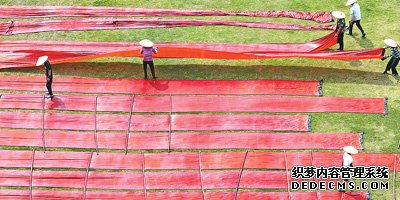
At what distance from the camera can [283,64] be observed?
685 inches

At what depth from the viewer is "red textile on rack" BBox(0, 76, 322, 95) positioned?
1634cm

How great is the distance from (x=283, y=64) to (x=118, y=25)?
17.0 feet

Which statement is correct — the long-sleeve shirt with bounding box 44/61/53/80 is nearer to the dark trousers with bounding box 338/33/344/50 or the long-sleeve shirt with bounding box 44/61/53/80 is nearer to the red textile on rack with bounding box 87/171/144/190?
the red textile on rack with bounding box 87/171/144/190

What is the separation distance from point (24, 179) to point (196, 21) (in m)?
7.42

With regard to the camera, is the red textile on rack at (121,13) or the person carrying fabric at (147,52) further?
the red textile on rack at (121,13)

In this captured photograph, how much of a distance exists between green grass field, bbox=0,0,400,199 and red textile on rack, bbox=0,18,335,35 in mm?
179

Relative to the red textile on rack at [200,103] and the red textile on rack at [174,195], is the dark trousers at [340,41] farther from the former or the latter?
the red textile on rack at [174,195]

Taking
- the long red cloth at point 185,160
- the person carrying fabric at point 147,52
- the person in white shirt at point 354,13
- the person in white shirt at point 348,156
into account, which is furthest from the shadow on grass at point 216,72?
the person in white shirt at point 348,156

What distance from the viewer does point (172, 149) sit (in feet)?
48.5

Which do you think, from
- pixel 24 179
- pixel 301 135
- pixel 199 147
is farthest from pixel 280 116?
pixel 24 179

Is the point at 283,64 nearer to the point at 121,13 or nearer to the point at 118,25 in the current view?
the point at 118,25

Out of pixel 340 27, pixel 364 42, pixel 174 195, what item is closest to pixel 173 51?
pixel 340 27

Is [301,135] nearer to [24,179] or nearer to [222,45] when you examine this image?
[222,45]

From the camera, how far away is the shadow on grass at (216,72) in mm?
16906
